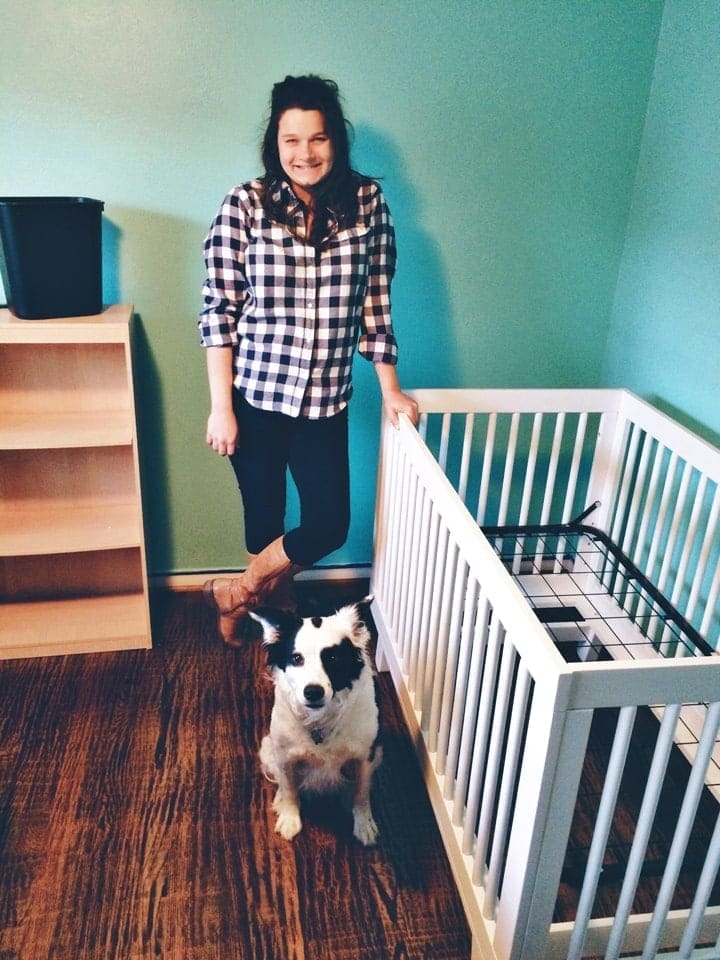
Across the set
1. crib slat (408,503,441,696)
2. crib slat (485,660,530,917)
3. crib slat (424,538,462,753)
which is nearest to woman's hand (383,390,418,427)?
crib slat (408,503,441,696)

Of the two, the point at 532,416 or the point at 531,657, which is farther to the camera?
the point at 532,416

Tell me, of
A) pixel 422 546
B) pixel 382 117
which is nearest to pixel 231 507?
pixel 422 546

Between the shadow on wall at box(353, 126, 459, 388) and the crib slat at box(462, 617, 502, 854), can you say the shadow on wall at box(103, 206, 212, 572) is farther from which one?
the crib slat at box(462, 617, 502, 854)

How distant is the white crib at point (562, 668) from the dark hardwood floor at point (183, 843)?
0.15m

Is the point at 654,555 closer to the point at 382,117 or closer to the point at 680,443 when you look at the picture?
the point at 680,443

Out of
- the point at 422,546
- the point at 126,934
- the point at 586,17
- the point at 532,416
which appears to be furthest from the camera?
the point at 532,416

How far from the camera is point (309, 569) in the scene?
8.82 ft

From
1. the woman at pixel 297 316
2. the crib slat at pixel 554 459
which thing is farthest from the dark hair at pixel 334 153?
the crib slat at pixel 554 459

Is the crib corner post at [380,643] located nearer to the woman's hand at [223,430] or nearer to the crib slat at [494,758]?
the woman's hand at [223,430]

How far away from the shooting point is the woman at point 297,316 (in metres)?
1.80

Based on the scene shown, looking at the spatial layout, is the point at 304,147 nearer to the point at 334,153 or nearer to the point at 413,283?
the point at 334,153

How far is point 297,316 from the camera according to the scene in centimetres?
189

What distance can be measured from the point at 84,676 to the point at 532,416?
1.61 meters

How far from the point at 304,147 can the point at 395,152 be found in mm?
546
